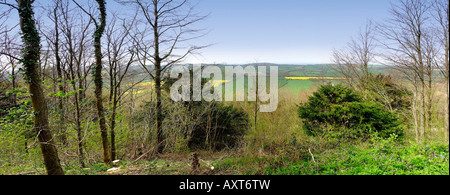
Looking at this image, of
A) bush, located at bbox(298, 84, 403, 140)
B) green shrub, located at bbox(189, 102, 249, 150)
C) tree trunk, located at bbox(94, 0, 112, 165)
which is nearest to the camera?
tree trunk, located at bbox(94, 0, 112, 165)

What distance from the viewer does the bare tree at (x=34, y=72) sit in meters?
3.40

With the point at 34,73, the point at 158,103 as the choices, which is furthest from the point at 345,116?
the point at 34,73

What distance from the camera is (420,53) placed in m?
6.84

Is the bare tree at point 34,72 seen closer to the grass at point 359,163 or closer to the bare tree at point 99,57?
the bare tree at point 99,57

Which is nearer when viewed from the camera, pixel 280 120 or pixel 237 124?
pixel 237 124

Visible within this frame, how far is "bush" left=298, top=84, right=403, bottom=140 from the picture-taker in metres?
7.60

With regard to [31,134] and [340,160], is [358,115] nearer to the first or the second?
[340,160]

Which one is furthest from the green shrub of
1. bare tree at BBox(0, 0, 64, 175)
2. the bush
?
bare tree at BBox(0, 0, 64, 175)

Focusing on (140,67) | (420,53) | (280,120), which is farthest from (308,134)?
(140,67)

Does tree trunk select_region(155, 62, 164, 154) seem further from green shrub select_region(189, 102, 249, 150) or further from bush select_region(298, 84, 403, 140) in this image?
bush select_region(298, 84, 403, 140)

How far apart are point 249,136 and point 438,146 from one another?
313 inches

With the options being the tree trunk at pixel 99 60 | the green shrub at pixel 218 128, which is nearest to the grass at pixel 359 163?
the tree trunk at pixel 99 60

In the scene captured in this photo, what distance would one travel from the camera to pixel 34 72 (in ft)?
11.4

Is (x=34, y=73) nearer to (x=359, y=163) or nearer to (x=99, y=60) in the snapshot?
(x=99, y=60)
